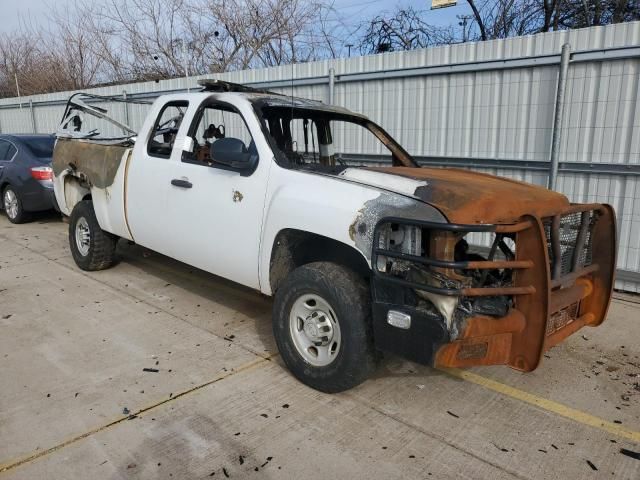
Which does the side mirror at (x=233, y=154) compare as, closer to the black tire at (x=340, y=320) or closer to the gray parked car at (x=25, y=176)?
the black tire at (x=340, y=320)

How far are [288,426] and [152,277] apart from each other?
11.9 feet

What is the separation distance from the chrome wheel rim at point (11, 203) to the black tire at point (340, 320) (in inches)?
314

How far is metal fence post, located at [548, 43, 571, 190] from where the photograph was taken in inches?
234

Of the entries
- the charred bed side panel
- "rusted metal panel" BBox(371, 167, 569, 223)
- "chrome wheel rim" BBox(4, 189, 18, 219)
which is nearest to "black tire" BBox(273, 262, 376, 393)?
"rusted metal panel" BBox(371, 167, 569, 223)

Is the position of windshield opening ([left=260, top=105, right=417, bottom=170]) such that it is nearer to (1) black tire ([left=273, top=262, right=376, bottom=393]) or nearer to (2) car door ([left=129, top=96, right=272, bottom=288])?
(2) car door ([left=129, top=96, right=272, bottom=288])

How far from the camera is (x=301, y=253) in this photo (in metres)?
3.97

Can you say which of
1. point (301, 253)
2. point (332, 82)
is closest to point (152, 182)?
point (301, 253)

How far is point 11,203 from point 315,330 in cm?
845

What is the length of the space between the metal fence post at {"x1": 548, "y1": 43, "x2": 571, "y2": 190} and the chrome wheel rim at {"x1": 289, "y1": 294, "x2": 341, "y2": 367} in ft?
13.1

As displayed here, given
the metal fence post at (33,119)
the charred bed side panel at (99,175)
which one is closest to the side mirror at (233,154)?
the charred bed side panel at (99,175)

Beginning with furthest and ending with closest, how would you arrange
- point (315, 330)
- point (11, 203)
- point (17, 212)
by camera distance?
1. point (11, 203)
2. point (17, 212)
3. point (315, 330)

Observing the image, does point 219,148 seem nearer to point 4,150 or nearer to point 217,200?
point 217,200

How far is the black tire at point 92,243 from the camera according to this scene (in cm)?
612

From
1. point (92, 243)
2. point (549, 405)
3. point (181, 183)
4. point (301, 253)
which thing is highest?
point (181, 183)
